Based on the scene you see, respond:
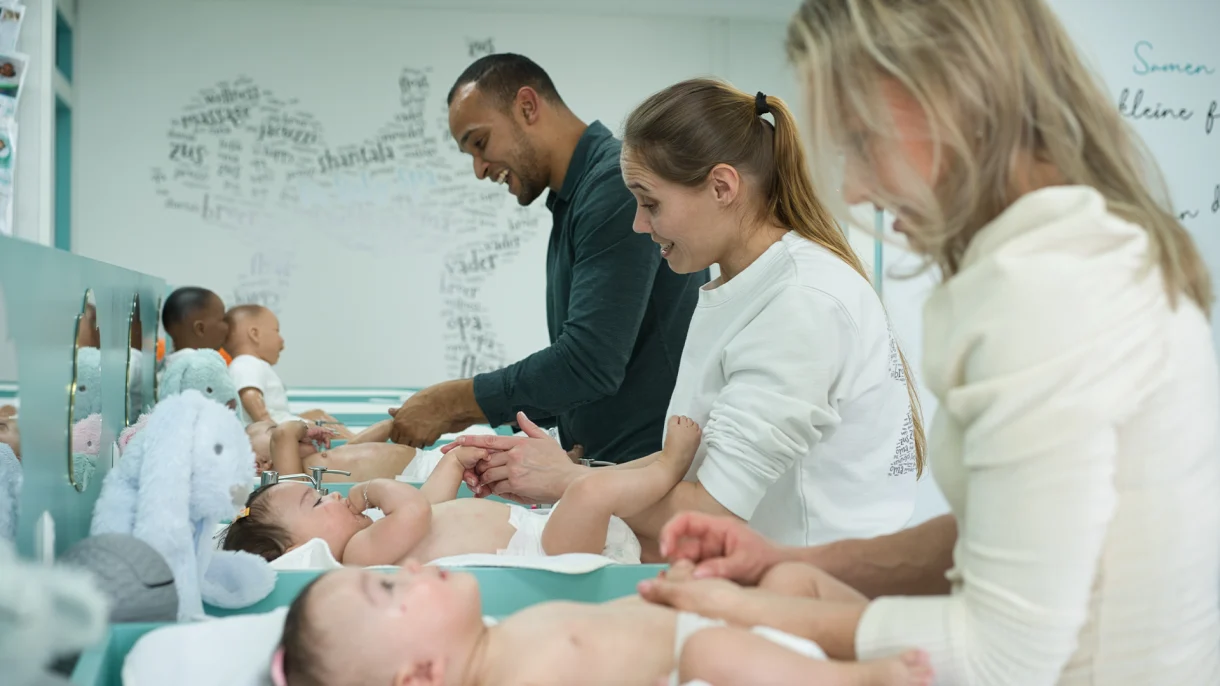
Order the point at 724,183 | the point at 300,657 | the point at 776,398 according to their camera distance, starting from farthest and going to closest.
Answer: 1. the point at 724,183
2. the point at 776,398
3. the point at 300,657

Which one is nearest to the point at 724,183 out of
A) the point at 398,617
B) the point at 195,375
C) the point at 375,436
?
the point at 398,617

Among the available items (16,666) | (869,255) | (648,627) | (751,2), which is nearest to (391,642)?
(648,627)

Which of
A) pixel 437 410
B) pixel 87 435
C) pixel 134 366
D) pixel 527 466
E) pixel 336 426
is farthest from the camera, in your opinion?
pixel 336 426

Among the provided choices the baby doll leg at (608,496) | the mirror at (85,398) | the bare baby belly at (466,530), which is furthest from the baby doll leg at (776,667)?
the bare baby belly at (466,530)

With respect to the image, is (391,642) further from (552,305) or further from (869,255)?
(869,255)

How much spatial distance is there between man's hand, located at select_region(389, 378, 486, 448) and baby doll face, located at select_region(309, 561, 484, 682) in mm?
1180

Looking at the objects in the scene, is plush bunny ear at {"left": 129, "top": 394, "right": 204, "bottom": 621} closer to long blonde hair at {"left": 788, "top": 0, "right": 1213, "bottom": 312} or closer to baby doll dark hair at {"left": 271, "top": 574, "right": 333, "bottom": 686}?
baby doll dark hair at {"left": 271, "top": 574, "right": 333, "bottom": 686}

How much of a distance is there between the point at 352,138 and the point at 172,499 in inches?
185

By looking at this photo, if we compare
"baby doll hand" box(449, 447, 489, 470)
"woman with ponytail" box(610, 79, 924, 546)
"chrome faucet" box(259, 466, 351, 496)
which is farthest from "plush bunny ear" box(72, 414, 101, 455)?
"woman with ponytail" box(610, 79, 924, 546)

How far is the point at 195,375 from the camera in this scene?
2.63 metres

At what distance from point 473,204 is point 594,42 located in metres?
1.18

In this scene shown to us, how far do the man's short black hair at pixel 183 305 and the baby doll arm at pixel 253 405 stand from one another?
534mm

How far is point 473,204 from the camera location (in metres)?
5.65

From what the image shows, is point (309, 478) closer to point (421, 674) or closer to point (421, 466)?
point (421, 466)
